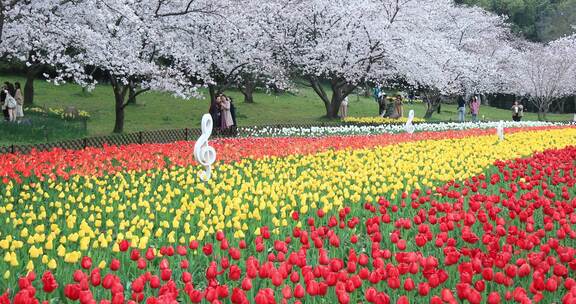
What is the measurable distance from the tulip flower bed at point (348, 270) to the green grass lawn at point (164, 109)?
18583 millimetres

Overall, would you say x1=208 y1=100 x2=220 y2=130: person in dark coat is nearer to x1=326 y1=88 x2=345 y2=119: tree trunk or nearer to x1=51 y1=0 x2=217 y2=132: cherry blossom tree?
x1=51 y1=0 x2=217 y2=132: cherry blossom tree

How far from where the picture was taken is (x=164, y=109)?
33.0m

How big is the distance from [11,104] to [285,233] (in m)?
17.9

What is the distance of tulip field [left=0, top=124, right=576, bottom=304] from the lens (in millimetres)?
4066

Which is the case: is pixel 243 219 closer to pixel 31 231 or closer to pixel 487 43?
pixel 31 231

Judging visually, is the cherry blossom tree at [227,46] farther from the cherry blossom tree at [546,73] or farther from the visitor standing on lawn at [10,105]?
the cherry blossom tree at [546,73]

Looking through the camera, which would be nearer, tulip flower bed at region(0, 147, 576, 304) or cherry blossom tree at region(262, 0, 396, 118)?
tulip flower bed at region(0, 147, 576, 304)

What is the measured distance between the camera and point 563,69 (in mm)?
47031

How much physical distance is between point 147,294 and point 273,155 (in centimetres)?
858

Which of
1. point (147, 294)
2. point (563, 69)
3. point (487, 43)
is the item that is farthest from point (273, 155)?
point (487, 43)

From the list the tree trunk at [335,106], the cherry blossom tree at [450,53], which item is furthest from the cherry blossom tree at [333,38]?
the cherry blossom tree at [450,53]

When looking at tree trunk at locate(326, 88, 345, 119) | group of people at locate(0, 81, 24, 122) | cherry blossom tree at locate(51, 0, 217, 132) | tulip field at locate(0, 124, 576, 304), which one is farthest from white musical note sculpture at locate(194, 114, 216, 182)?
tree trunk at locate(326, 88, 345, 119)

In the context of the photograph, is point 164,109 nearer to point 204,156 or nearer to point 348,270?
point 204,156

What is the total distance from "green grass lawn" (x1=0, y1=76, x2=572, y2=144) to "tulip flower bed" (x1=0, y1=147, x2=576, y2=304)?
61.0 ft
